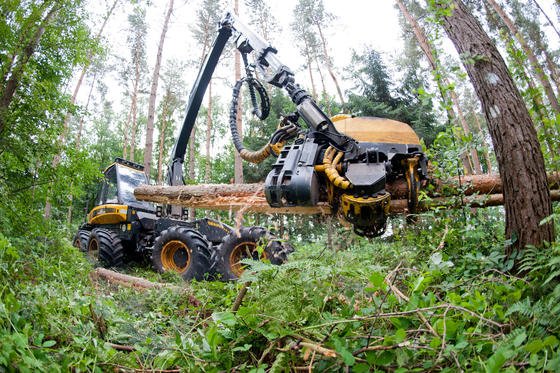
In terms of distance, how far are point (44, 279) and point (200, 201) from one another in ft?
9.00

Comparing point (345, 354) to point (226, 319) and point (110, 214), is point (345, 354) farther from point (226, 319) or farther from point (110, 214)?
point (110, 214)

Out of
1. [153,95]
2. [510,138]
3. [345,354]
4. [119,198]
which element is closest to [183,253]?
[119,198]

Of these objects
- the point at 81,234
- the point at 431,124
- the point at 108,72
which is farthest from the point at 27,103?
the point at 108,72

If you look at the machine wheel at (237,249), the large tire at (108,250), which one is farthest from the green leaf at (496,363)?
A: the large tire at (108,250)

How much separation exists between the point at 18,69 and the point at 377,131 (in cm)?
538

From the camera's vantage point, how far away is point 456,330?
2.01m

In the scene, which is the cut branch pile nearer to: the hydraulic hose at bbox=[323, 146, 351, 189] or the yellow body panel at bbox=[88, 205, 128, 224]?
the hydraulic hose at bbox=[323, 146, 351, 189]

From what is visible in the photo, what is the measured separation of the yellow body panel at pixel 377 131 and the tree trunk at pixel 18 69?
4792 mm

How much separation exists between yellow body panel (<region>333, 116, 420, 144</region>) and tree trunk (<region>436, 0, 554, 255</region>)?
1144 mm

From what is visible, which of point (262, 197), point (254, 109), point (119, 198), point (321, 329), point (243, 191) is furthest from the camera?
point (119, 198)

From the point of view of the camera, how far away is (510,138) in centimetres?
339

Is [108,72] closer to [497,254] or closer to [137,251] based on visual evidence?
[137,251]

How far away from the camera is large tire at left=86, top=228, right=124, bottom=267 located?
879cm

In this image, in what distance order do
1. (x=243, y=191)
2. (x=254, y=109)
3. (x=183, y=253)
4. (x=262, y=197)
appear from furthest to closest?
(x=183, y=253) < (x=254, y=109) < (x=243, y=191) < (x=262, y=197)
